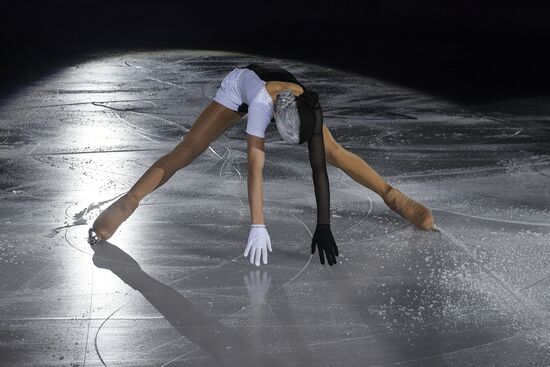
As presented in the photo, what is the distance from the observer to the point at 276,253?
505 cm

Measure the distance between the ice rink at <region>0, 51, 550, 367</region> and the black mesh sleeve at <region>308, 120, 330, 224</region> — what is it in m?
0.34

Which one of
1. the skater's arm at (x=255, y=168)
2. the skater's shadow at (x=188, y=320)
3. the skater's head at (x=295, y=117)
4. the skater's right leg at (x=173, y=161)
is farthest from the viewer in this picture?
the skater's right leg at (x=173, y=161)

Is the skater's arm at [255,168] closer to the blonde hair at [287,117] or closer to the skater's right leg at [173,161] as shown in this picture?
the blonde hair at [287,117]

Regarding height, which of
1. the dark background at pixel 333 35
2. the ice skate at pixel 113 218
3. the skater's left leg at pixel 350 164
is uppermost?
the skater's left leg at pixel 350 164

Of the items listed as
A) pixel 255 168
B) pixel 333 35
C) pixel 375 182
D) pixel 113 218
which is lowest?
pixel 333 35

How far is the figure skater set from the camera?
182 inches

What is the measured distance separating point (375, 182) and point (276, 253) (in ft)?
2.39

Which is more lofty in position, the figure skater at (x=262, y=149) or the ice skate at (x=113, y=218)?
the figure skater at (x=262, y=149)

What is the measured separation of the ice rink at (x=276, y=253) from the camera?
3.88 meters

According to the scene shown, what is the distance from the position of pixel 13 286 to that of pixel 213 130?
135cm

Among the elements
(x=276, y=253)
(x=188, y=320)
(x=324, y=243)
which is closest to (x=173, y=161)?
(x=276, y=253)

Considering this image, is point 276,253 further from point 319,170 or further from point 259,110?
point 259,110

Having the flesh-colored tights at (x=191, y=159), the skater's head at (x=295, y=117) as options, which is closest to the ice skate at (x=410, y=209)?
the flesh-colored tights at (x=191, y=159)

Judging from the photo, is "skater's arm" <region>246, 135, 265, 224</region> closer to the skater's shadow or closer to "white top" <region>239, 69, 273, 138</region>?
"white top" <region>239, 69, 273, 138</region>
